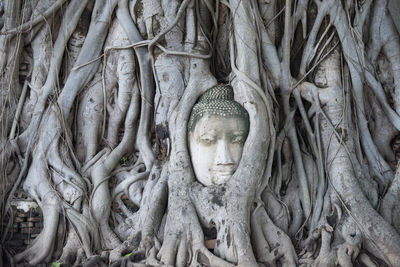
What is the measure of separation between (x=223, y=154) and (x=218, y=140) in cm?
11

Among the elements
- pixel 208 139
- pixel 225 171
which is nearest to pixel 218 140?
pixel 208 139

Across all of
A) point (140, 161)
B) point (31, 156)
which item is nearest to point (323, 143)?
point (140, 161)

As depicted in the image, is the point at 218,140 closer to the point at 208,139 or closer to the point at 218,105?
the point at 208,139

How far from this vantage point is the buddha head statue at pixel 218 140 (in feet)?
10.8

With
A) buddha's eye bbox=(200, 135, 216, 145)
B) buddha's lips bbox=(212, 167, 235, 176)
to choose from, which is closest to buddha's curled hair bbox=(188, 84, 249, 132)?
buddha's eye bbox=(200, 135, 216, 145)

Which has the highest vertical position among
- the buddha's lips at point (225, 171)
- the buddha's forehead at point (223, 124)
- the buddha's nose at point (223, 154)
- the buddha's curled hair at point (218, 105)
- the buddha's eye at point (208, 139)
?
the buddha's curled hair at point (218, 105)

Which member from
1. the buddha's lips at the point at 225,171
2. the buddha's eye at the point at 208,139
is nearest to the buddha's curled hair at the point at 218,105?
the buddha's eye at the point at 208,139

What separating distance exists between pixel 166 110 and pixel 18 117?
1.41 m

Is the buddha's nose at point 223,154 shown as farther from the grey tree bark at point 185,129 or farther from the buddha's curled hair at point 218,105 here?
the buddha's curled hair at point 218,105

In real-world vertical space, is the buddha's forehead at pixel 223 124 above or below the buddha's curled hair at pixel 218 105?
below

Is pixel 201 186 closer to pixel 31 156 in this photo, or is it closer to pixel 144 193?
pixel 144 193

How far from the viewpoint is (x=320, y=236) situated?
3.17m

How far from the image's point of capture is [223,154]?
129 inches

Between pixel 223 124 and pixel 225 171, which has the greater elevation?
pixel 223 124
